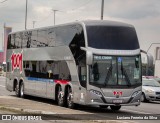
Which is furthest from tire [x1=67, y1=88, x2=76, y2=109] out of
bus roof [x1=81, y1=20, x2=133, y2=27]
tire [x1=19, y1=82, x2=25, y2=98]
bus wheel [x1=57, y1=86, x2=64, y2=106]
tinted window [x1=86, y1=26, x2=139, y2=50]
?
tire [x1=19, y1=82, x2=25, y2=98]

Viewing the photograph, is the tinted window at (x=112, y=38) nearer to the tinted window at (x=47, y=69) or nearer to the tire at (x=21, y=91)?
the tinted window at (x=47, y=69)

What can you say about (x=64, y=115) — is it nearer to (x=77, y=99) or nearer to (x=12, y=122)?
(x=12, y=122)

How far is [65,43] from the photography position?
21.2m

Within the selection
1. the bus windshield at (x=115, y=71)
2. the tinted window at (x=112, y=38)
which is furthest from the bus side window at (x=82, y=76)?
the tinted window at (x=112, y=38)

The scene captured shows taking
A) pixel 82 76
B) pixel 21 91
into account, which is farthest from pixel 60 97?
pixel 21 91

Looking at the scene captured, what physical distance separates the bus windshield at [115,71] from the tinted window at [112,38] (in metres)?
0.48

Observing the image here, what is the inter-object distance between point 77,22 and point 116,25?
1.70 metres

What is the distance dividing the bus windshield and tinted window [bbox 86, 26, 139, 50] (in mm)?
Result: 480

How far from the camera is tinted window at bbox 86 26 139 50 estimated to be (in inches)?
753

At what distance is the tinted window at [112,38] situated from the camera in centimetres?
1912

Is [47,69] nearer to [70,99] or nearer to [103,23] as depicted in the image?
[70,99]

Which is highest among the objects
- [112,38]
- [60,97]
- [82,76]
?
[112,38]

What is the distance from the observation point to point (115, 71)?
19.0 metres

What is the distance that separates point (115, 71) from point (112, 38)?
1.38m
